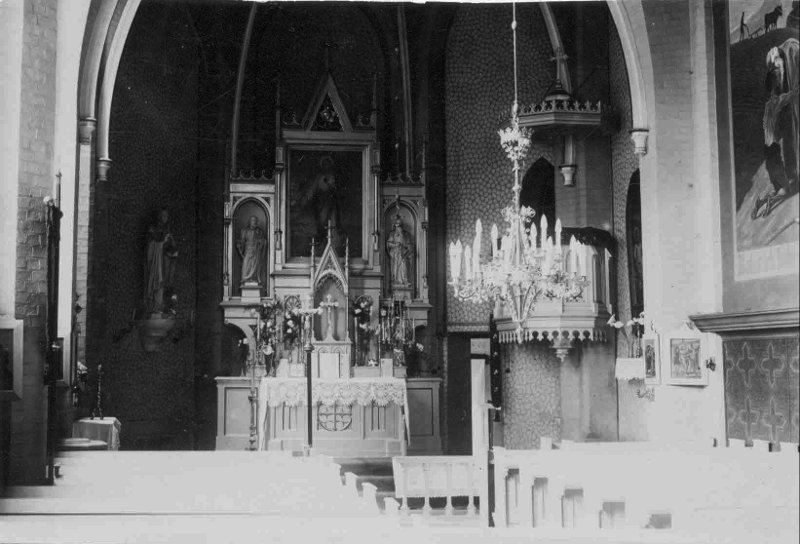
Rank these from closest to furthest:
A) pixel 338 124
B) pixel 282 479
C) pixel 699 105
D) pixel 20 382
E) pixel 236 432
A: pixel 282 479 < pixel 20 382 < pixel 699 105 < pixel 236 432 < pixel 338 124

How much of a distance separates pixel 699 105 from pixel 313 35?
26.3 ft

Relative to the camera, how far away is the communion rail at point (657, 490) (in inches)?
230

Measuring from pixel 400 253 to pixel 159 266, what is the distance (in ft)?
11.8

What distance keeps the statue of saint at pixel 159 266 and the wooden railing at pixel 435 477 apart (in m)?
4.99

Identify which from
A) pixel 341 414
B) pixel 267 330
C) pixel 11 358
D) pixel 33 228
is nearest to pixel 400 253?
pixel 267 330

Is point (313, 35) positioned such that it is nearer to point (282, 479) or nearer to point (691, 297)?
point (691, 297)

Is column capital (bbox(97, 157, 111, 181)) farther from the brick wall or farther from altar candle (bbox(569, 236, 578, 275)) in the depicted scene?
altar candle (bbox(569, 236, 578, 275))

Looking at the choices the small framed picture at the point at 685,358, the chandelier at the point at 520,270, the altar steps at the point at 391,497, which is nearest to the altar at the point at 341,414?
the altar steps at the point at 391,497

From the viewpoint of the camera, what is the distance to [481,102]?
15930 mm

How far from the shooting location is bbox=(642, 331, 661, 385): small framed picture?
10.4 meters

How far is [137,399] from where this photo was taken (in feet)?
45.8

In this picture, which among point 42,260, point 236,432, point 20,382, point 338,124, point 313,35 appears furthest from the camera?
point 313,35

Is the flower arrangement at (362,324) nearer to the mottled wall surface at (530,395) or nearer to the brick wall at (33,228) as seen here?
the mottled wall surface at (530,395)

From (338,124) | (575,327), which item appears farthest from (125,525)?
(338,124)
